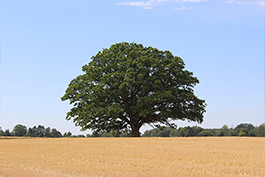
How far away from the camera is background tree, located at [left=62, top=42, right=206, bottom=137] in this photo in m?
37.4

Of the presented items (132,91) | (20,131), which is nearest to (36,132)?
(20,131)

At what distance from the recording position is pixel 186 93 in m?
39.1

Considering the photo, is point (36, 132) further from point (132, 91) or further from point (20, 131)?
point (132, 91)

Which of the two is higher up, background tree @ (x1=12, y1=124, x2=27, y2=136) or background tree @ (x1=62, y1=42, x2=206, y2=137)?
background tree @ (x1=62, y1=42, x2=206, y2=137)

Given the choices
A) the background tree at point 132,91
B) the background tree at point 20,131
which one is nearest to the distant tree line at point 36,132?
the background tree at point 20,131

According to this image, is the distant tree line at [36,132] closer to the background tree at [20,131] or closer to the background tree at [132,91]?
the background tree at [20,131]

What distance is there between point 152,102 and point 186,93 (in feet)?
15.8

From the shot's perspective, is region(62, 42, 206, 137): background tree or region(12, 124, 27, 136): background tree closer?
region(62, 42, 206, 137): background tree

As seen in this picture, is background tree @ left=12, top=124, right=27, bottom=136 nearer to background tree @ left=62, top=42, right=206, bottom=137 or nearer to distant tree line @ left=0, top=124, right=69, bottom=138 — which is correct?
distant tree line @ left=0, top=124, right=69, bottom=138

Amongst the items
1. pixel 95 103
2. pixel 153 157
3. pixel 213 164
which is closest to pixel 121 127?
pixel 95 103

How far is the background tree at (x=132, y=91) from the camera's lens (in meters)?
37.4

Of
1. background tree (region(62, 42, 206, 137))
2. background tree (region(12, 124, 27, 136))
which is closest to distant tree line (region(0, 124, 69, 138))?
background tree (region(12, 124, 27, 136))

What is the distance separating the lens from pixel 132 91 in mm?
39344

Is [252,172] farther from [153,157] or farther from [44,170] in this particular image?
[44,170]
